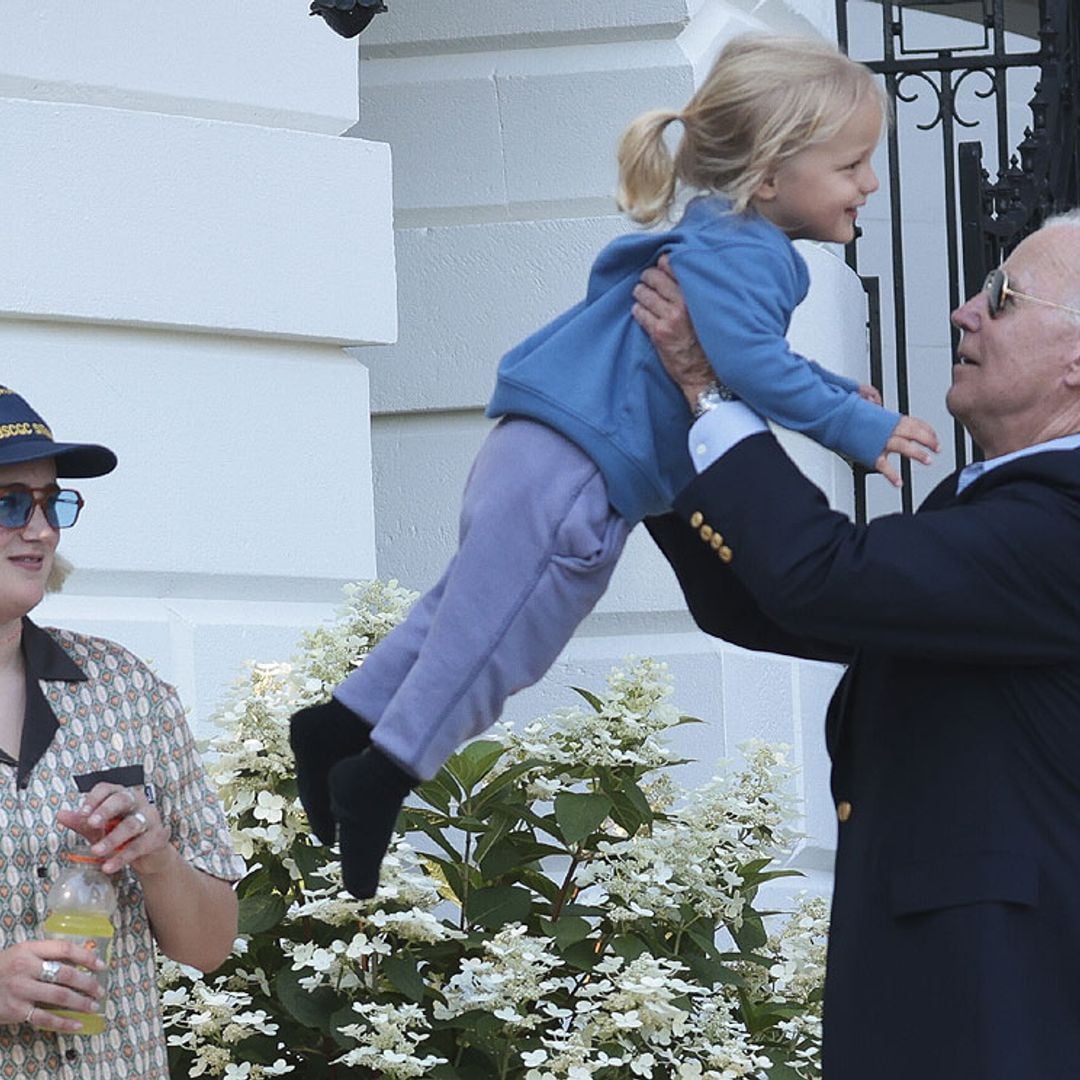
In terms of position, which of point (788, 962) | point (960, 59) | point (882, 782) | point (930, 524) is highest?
point (960, 59)

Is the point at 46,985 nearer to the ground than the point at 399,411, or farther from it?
nearer to the ground

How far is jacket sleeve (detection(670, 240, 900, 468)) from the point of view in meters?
2.66

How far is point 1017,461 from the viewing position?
2629mm

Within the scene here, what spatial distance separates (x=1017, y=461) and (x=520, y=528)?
578 millimetres

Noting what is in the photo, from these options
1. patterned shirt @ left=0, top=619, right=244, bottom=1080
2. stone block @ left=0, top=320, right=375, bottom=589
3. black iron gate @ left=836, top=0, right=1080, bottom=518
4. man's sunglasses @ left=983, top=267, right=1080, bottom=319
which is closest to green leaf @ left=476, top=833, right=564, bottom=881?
patterned shirt @ left=0, top=619, right=244, bottom=1080

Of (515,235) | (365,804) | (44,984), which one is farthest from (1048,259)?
(515,235)

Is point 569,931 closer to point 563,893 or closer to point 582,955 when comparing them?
point 582,955

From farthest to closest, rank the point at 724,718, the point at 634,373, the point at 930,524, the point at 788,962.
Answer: the point at 724,718, the point at 788,962, the point at 634,373, the point at 930,524

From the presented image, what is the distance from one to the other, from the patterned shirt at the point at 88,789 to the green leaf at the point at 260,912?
0.46 meters

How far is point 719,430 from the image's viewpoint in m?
2.64

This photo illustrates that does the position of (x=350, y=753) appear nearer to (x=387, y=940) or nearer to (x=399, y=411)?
(x=387, y=940)

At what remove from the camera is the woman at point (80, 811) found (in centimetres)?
308

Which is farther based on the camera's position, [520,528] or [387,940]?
[387,940]

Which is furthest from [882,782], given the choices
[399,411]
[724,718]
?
[399,411]
